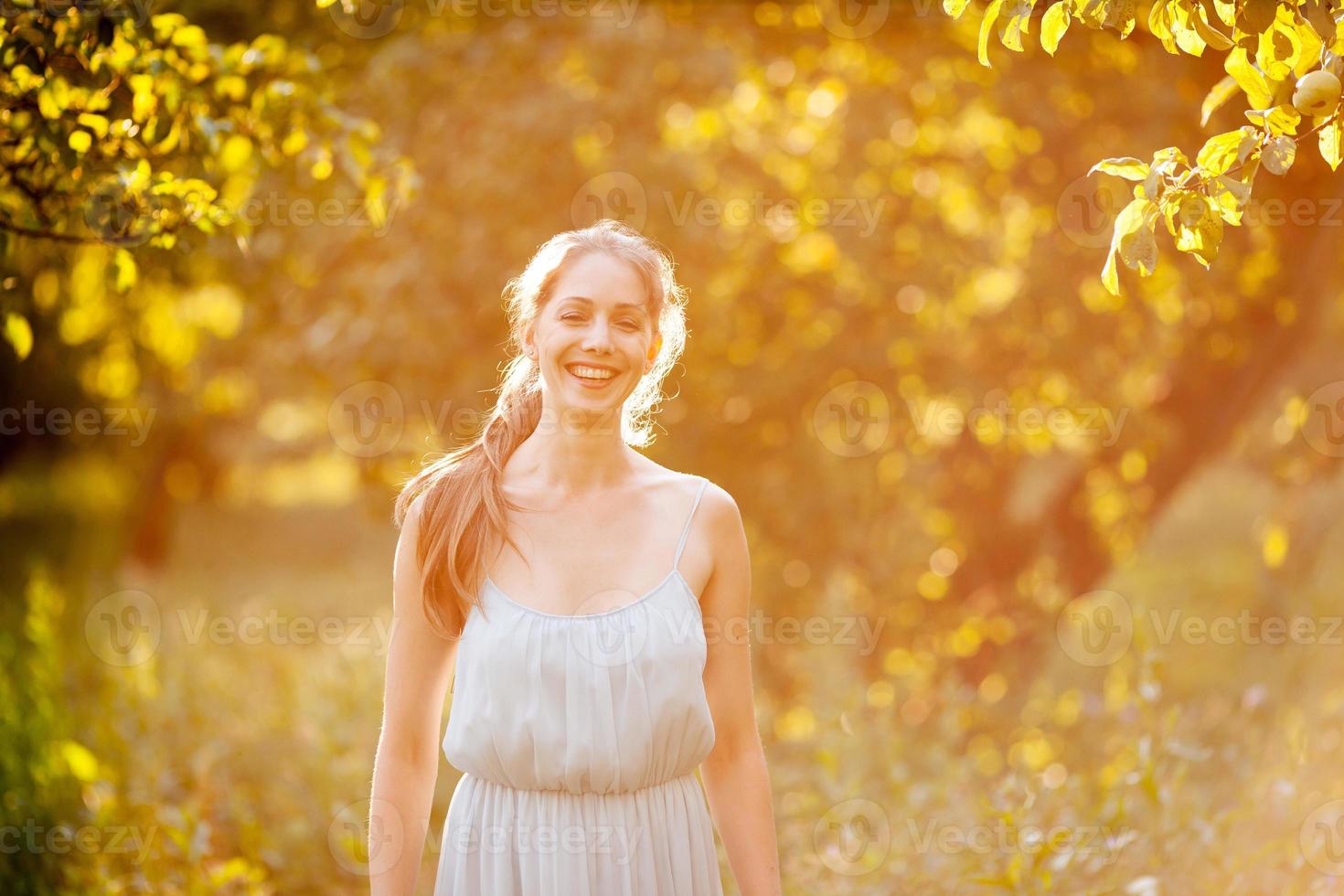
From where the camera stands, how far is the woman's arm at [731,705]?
2.49 metres

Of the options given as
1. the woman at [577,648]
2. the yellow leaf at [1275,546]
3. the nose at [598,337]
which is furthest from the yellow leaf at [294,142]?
the yellow leaf at [1275,546]

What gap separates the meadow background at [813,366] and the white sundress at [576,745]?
2089 mm

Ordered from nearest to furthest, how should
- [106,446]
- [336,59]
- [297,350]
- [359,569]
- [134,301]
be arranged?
[336,59] < [297,350] < [134,301] < [106,446] < [359,569]

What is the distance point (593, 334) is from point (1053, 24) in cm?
100

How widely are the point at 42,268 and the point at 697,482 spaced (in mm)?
3824

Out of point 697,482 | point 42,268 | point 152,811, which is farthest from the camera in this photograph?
point 42,268

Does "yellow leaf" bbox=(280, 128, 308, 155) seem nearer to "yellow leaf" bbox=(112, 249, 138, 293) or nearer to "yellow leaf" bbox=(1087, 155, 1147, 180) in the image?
"yellow leaf" bbox=(112, 249, 138, 293)

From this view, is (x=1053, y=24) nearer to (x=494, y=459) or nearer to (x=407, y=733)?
(x=494, y=459)

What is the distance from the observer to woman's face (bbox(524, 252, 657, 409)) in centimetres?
238

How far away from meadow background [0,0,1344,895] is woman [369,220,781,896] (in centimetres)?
203

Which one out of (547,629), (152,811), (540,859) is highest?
(547,629)

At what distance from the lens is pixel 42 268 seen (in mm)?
5117

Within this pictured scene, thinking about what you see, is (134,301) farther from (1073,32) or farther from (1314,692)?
(1314,692)

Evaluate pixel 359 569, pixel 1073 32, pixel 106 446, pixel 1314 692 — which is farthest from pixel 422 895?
pixel 359 569
